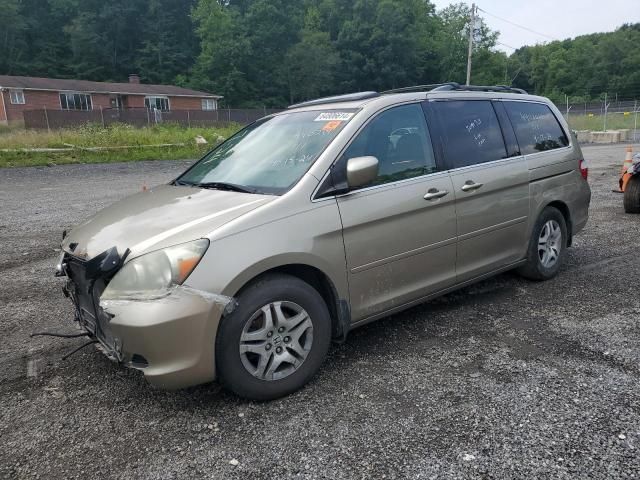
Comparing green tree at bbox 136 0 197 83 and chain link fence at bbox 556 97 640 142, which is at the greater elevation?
green tree at bbox 136 0 197 83

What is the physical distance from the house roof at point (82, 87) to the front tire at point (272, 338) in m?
47.1

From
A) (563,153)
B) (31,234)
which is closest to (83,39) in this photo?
(31,234)

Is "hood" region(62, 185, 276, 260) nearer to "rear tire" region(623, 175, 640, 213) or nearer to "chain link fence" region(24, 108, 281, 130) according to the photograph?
"rear tire" region(623, 175, 640, 213)

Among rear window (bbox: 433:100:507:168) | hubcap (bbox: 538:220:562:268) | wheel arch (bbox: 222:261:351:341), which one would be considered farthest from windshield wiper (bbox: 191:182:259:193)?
hubcap (bbox: 538:220:562:268)

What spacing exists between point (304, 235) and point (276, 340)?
656 mm

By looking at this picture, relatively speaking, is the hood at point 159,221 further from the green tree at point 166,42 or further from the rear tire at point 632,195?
the green tree at point 166,42

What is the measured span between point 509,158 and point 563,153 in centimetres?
93

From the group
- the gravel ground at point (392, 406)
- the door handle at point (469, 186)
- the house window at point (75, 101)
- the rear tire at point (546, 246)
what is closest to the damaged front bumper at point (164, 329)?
the gravel ground at point (392, 406)

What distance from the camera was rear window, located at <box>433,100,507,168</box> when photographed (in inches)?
162

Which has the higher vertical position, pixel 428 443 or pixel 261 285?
pixel 261 285

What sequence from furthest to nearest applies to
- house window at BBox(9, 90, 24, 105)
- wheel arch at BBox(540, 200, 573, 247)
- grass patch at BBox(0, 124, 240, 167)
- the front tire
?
house window at BBox(9, 90, 24, 105) < grass patch at BBox(0, 124, 240, 167) < wheel arch at BBox(540, 200, 573, 247) < the front tire

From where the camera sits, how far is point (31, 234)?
309 inches

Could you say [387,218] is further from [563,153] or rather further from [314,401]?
[563,153]

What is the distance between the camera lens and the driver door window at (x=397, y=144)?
3.63 m
